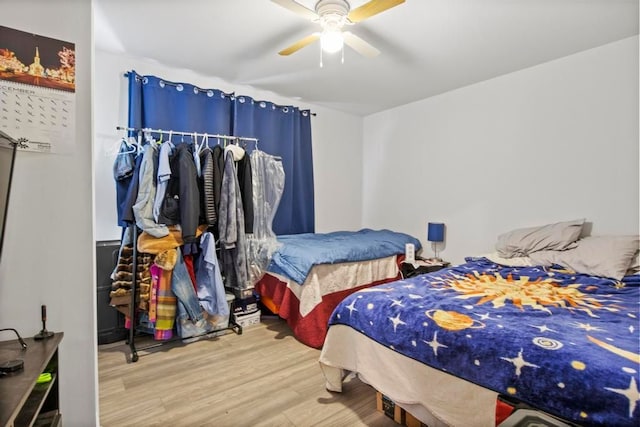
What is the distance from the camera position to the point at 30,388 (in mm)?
955

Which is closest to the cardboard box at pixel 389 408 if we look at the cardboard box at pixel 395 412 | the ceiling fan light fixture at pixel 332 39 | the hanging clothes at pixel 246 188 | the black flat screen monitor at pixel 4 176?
the cardboard box at pixel 395 412

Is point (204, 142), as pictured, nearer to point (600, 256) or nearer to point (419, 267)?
point (419, 267)

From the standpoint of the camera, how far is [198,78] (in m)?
3.19

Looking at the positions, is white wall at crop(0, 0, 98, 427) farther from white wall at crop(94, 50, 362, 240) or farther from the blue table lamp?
the blue table lamp

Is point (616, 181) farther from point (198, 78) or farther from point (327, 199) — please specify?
point (198, 78)

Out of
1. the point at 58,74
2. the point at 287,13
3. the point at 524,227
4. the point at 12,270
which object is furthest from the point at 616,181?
the point at 12,270

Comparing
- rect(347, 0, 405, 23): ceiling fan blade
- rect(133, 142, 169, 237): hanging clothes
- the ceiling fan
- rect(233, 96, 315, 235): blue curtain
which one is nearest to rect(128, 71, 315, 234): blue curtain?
rect(233, 96, 315, 235): blue curtain

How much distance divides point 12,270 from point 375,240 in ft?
9.27

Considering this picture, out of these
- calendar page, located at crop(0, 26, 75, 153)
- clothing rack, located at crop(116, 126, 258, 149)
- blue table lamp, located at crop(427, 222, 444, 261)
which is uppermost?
clothing rack, located at crop(116, 126, 258, 149)

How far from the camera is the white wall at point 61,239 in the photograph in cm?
133

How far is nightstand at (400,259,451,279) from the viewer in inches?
126

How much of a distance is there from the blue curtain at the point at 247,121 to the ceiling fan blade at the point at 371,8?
1.88 m

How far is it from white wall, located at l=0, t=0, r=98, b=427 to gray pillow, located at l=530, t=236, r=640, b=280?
3094mm

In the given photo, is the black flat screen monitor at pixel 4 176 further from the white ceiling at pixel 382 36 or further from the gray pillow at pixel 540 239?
the gray pillow at pixel 540 239
